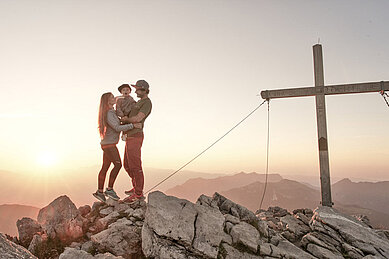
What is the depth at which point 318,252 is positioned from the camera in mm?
7539

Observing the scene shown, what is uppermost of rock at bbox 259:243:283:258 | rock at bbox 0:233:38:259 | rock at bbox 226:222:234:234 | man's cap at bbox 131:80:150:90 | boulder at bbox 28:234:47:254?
man's cap at bbox 131:80:150:90

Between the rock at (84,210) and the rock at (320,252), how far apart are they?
793 cm

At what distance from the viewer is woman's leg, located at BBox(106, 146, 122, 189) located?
8.76m

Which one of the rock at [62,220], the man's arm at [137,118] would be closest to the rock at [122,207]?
the rock at [62,220]

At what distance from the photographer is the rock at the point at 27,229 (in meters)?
7.67

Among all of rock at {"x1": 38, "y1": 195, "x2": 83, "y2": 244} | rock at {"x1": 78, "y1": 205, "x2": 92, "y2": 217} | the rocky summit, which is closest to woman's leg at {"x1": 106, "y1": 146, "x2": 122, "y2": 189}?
the rocky summit

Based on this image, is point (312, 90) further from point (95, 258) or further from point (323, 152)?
point (95, 258)

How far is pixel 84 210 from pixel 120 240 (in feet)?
9.77

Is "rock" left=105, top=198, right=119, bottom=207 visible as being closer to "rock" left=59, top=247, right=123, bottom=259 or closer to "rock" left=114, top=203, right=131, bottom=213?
"rock" left=114, top=203, right=131, bottom=213

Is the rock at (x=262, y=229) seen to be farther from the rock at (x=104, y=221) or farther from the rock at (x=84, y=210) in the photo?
the rock at (x=84, y=210)

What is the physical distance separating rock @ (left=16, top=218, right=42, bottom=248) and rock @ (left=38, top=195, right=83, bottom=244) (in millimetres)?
217

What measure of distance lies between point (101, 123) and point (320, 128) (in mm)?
9298

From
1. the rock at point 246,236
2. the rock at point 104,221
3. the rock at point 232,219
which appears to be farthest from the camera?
the rock at point 104,221

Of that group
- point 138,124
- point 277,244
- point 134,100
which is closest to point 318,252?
point 277,244
